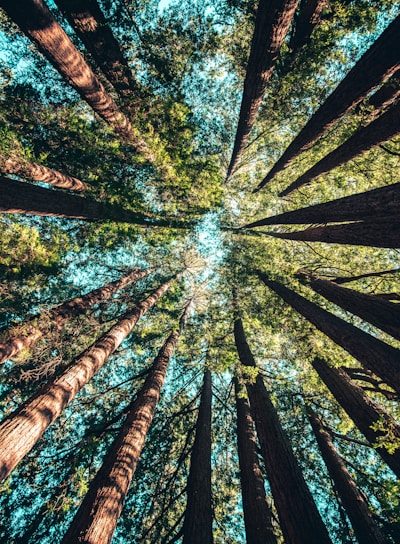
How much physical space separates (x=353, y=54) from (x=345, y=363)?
989 cm

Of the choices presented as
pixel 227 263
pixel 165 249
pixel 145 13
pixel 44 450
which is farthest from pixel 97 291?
pixel 145 13

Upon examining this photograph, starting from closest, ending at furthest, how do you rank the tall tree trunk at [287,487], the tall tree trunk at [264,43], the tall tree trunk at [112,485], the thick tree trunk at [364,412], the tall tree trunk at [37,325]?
the tall tree trunk at [112,485] < the tall tree trunk at [287,487] < the tall tree trunk at [264,43] < the thick tree trunk at [364,412] < the tall tree trunk at [37,325]

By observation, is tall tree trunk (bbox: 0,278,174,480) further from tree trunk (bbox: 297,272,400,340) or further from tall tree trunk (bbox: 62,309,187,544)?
tree trunk (bbox: 297,272,400,340)

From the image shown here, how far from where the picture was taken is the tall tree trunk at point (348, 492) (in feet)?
15.8

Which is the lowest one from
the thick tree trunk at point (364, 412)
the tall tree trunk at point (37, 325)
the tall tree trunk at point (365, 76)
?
the thick tree trunk at point (364, 412)

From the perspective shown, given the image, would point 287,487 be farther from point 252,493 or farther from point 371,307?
point 371,307

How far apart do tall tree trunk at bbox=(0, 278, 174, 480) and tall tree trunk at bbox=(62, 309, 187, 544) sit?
1.33 metres

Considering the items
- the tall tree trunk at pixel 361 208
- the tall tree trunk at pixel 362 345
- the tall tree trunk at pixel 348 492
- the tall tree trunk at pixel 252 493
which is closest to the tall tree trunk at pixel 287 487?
the tall tree trunk at pixel 252 493

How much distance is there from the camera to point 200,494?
5016 millimetres

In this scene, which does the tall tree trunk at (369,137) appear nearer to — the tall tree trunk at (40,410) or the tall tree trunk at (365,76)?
the tall tree trunk at (365,76)

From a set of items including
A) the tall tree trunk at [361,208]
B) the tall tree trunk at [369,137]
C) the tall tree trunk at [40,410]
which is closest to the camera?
the tall tree trunk at [40,410]

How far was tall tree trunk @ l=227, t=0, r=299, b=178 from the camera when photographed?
4.71 metres

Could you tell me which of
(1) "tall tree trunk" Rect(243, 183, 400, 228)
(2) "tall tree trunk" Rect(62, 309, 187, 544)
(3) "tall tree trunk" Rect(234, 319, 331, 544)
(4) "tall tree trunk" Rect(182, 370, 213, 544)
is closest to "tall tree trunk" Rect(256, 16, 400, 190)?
(1) "tall tree trunk" Rect(243, 183, 400, 228)

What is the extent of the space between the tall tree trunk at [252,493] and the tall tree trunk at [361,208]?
253 inches
